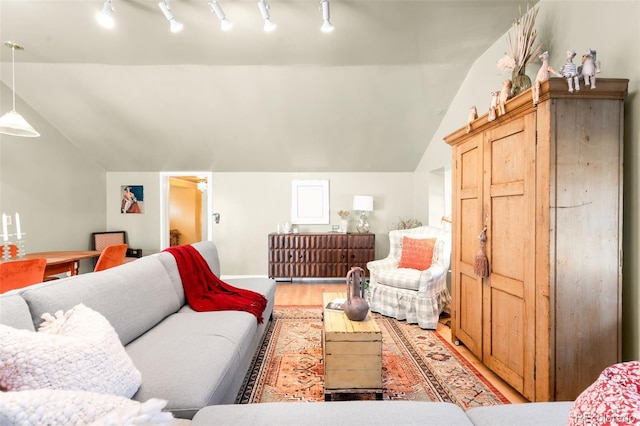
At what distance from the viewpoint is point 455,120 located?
4.12 m

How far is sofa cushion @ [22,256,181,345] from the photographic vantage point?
4.51ft

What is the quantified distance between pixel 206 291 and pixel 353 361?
1.42 meters

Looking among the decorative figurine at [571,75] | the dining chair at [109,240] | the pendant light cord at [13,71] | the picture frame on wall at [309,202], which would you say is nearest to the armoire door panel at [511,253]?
the decorative figurine at [571,75]

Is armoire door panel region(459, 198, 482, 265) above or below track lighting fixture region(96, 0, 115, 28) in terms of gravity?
below

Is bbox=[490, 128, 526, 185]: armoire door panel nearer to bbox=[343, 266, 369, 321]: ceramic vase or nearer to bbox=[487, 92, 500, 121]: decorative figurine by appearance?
bbox=[487, 92, 500, 121]: decorative figurine

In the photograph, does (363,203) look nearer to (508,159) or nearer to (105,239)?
(508,159)

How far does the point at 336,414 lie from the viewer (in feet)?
3.70

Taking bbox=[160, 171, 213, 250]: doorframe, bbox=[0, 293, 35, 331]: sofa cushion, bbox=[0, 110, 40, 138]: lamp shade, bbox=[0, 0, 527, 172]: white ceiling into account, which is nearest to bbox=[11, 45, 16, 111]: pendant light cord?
bbox=[0, 0, 527, 172]: white ceiling

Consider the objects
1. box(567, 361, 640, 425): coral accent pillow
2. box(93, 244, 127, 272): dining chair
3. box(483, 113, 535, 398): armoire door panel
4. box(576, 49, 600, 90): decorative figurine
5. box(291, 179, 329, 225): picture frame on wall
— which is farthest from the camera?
box(291, 179, 329, 225): picture frame on wall

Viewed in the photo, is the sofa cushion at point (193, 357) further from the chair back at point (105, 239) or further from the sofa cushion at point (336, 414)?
the chair back at point (105, 239)

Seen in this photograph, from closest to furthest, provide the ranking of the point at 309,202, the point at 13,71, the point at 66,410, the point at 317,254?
the point at 66,410, the point at 13,71, the point at 317,254, the point at 309,202

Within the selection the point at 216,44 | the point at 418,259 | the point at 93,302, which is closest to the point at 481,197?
the point at 418,259

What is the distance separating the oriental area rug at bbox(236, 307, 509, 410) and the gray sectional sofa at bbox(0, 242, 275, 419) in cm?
25

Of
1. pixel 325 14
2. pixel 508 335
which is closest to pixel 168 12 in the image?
pixel 325 14
